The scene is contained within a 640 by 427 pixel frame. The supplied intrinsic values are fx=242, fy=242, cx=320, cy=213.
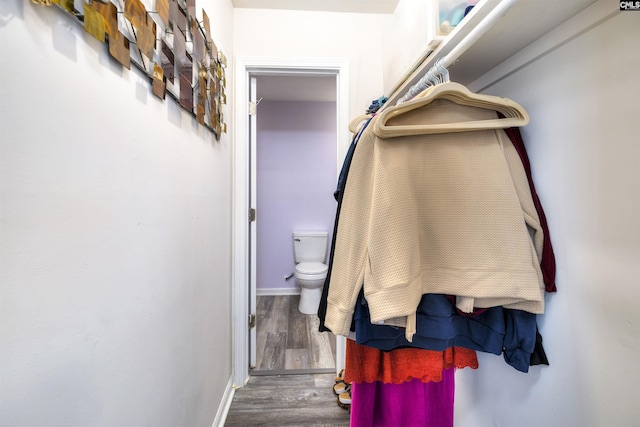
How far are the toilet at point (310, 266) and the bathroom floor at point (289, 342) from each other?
Result: 13cm

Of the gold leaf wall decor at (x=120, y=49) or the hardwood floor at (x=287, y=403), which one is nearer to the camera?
the gold leaf wall decor at (x=120, y=49)

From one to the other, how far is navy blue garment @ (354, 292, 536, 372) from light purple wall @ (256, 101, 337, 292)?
203 cm

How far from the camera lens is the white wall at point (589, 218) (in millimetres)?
497

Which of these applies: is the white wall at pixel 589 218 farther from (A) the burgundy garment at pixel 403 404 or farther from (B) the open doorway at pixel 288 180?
(B) the open doorway at pixel 288 180

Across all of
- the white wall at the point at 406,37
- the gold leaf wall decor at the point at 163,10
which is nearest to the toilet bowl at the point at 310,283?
the white wall at the point at 406,37

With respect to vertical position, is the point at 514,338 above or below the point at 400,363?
above

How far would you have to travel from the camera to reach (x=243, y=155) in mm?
1469

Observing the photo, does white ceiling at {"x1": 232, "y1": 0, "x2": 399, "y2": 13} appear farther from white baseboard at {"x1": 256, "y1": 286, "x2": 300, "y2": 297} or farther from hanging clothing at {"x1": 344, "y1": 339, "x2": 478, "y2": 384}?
white baseboard at {"x1": 256, "y1": 286, "x2": 300, "y2": 297}

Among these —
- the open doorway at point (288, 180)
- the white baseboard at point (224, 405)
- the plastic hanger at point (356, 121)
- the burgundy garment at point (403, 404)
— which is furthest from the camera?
the open doorway at point (288, 180)

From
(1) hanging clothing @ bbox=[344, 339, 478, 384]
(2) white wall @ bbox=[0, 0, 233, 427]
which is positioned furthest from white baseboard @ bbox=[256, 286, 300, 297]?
(1) hanging clothing @ bbox=[344, 339, 478, 384]

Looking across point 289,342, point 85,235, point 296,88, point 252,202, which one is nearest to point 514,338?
point 85,235

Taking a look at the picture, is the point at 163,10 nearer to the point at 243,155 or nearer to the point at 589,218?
the point at 243,155

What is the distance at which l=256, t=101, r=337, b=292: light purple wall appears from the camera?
2.71 metres

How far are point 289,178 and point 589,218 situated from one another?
95.1 inches
